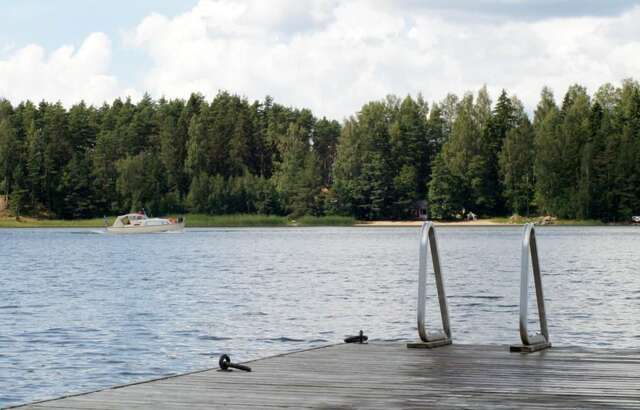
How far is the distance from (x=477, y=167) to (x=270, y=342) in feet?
362

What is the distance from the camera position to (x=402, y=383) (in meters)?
9.82

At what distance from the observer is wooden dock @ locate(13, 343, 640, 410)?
8.71 meters

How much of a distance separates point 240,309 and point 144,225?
3917 inches

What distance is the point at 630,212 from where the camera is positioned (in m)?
129

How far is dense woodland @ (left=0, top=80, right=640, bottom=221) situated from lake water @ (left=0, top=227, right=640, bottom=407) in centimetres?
6042

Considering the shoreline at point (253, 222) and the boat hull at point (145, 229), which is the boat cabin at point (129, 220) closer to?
the boat hull at point (145, 229)

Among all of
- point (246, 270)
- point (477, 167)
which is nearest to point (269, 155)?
point (477, 167)

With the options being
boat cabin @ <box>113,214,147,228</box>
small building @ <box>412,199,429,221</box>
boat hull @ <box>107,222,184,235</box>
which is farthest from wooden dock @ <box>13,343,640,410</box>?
small building @ <box>412,199,429,221</box>

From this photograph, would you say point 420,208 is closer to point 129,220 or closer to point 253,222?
point 253,222

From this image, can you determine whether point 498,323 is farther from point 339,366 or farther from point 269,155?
point 269,155

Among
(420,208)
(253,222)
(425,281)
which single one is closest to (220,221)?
(253,222)

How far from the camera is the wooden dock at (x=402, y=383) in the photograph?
28.6 feet

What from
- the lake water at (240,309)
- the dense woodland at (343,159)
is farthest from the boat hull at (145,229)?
the lake water at (240,309)

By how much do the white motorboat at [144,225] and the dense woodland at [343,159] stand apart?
7385 mm
